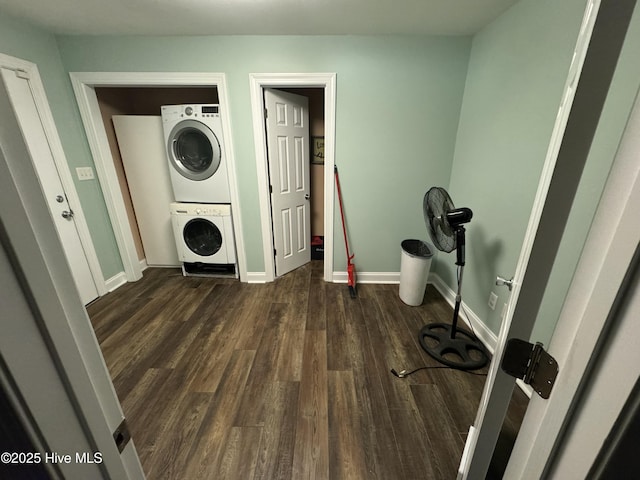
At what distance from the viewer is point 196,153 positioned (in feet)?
8.53

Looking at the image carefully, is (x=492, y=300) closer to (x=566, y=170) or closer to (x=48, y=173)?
(x=566, y=170)

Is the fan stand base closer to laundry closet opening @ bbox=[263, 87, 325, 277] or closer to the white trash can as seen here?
the white trash can

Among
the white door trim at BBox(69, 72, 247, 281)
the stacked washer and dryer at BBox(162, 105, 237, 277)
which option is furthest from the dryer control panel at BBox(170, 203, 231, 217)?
the white door trim at BBox(69, 72, 247, 281)

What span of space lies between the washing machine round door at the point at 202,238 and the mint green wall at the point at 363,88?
510 millimetres

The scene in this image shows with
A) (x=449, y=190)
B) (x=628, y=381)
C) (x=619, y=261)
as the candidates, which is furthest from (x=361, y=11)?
(x=628, y=381)

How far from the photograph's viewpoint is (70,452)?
0.43 meters

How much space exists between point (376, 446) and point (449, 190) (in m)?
2.24

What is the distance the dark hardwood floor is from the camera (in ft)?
4.00

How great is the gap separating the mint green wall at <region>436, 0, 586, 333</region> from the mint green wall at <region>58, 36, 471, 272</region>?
242 millimetres

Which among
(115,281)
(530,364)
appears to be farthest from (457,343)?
(115,281)

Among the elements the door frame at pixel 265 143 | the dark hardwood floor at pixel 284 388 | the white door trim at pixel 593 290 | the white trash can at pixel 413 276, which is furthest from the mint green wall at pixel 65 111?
the white door trim at pixel 593 290

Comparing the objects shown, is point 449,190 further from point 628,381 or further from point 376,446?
point 628,381

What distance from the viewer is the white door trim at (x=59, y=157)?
6.30 ft

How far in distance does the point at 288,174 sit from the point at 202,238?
126 centimetres
